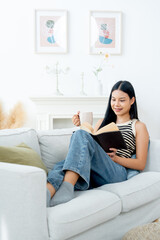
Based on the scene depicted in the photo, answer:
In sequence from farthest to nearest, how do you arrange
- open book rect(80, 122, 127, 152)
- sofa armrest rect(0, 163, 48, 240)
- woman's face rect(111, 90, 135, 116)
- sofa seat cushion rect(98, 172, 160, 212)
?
woman's face rect(111, 90, 135, 116) < open book rect(80, 122, 127, 152) < sofa seat cushion rect(98, 172, 160, 212) < sofa armrest rect(0, 163, 48, 240)

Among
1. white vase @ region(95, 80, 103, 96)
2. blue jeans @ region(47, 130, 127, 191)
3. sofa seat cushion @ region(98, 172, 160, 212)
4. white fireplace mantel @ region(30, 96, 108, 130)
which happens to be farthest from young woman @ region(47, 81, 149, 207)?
white vase @ region(95, 80, 103, 96)

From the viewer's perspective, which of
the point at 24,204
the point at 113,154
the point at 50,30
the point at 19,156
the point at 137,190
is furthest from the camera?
the point at 50,30

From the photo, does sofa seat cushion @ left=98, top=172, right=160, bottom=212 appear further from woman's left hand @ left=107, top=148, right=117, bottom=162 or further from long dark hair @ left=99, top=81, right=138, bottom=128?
long dark hair @ left=99, top=81, right=138, bottom=128

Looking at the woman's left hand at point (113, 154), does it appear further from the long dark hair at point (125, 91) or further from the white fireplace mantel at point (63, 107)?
the white fireplace mantel at point (63, 107)

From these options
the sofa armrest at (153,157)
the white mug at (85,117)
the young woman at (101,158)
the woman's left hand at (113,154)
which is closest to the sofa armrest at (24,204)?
the young woman at (101,158)

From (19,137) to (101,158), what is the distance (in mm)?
570

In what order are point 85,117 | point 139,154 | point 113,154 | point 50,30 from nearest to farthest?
point 113,154
point 139,154
point 85,117
point 50,30

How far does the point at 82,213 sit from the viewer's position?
1.38 meters

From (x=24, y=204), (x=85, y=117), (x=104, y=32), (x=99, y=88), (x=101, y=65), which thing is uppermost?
(x=104, y=32)

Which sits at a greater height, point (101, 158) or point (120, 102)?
point (120, 102)

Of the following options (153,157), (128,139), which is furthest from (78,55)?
(153,157)

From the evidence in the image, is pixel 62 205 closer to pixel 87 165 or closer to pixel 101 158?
pixel 87 165

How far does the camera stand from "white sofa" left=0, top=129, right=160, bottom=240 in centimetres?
125

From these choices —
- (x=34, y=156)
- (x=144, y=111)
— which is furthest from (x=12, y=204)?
(x=144, y=111)
